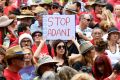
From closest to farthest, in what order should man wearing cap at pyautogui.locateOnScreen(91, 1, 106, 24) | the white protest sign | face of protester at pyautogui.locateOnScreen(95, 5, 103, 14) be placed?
the white protest sign → man wearing cap at pyautogui.locateOnScreen(91, 1, 106, 24) → face of protester at pyautogui.locateOnScreen(95, 5, 103, 14)

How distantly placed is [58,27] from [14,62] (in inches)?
112

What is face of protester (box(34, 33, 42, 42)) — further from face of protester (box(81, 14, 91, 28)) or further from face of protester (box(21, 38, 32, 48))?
face of protester (box(81, 14, 91, 28))

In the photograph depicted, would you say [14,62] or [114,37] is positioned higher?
[14,62]

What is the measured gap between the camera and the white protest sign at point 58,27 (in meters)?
12.1

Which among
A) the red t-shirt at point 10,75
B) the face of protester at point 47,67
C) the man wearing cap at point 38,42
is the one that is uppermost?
the face of protester at point 47,67

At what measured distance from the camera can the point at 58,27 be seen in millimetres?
12180

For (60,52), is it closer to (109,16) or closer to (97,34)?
(97,34)

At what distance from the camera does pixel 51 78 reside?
8.53 meters

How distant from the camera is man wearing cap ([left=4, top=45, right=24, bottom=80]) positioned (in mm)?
9461

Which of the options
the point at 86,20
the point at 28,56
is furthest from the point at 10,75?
the point at 86,20

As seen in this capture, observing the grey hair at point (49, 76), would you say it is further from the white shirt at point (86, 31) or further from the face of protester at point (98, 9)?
the face of protester at point (98, 9)

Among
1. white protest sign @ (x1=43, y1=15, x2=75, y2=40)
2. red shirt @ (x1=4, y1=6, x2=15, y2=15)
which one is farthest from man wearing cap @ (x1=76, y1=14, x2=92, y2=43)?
red shirt @ (x1=4, y1=6, x2=15, y2=15)

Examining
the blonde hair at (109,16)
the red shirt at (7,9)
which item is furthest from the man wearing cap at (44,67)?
the red shirt at (7,9)

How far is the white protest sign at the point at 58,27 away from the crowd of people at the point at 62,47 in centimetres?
15
